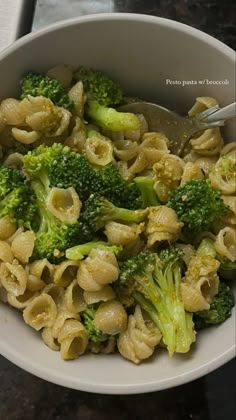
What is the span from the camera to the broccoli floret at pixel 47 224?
4.08ft

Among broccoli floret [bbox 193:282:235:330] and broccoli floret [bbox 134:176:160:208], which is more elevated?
broccoli floret [bbox 134:176:160:208]

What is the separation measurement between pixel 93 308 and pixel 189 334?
0.18 m

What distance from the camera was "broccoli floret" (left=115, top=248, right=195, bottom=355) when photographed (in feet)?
3.96

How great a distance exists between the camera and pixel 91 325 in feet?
4.07

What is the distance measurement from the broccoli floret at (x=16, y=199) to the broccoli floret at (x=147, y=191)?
0.21 m

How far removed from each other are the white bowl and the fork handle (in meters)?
0.05

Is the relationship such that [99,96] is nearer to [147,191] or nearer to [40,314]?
[147,191]

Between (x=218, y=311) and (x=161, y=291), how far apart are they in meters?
0.11

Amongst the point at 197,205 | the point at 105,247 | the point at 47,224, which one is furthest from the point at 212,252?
the point at 47,224

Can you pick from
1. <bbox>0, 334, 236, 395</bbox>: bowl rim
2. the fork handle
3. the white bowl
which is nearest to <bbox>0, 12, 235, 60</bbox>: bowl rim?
the white bowl

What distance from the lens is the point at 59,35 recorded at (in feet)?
4.25

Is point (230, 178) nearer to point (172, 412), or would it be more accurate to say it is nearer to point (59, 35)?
point (59, 35)

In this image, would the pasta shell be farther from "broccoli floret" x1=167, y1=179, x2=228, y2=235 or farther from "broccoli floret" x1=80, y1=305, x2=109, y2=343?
"broccoli floret" x1=167, y1=179, x2=228, y2=235

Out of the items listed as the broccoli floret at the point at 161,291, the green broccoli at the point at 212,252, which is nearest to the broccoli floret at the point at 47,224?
the broccoli floret at the point at 161,291
